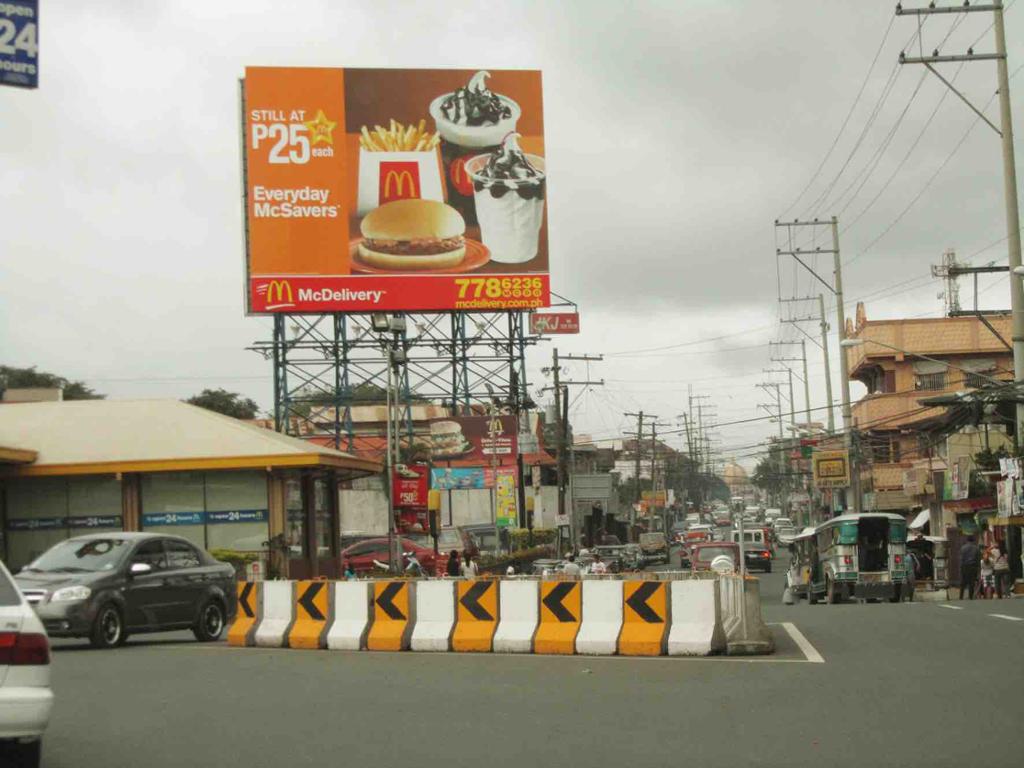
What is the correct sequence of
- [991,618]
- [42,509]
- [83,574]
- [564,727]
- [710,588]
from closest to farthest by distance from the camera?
[564,727] → [710,588] → [83,574] → [991,618] → [42,509]

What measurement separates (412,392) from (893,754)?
1967 inches

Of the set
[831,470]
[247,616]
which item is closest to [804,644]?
[247,616]

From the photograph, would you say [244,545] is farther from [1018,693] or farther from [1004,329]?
[1004,329]

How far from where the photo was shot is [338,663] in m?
15.5

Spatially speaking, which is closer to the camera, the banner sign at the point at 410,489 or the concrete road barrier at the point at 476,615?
the concrete road barrier at the point at 476,615

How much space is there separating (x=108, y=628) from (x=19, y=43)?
8.81m

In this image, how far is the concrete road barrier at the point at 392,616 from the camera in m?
17.2

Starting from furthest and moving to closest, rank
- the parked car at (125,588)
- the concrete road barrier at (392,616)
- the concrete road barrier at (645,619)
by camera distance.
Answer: the parked car at (125,588) < the concrete road barrier at (392,616) < the concrete road barrier at (645,619)

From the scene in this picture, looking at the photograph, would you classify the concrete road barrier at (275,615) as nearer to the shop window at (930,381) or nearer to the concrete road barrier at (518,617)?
the concrete road barrier at (518,617)

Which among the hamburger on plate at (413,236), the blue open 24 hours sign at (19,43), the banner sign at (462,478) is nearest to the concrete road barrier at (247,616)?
the blue open 24 hours sign at (19,43)

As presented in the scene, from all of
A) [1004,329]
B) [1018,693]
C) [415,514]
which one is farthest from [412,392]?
[1018,693]

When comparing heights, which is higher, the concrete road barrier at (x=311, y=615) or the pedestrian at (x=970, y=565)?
the concrete road barrier at (x=311, y=615)

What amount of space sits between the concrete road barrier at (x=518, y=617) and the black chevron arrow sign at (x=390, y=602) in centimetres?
139

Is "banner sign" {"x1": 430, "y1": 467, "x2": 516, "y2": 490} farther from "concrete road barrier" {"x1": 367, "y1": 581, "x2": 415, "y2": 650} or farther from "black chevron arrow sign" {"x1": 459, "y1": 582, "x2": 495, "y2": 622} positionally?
"black chevron arrow sign" {"x1": 459, "y1": 582, "x2": 495, "y2": 622}
